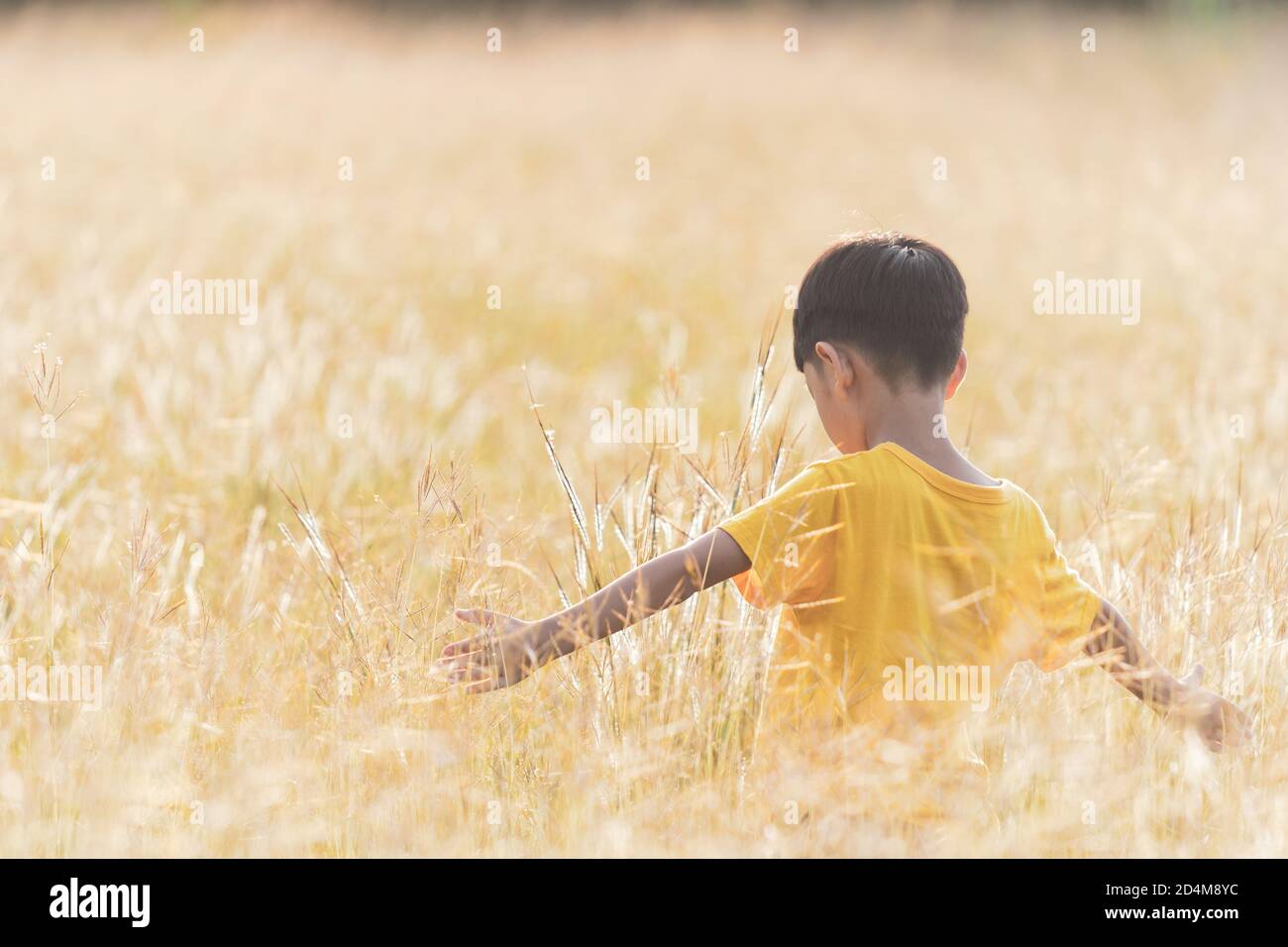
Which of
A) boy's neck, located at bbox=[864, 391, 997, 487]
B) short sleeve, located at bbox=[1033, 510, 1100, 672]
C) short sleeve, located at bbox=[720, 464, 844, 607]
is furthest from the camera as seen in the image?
short sleeve, located at bbox=[1033, 510, 1100, 672]

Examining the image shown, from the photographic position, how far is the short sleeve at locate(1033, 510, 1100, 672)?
2.20 meters

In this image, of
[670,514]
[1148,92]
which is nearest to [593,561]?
[670,514]

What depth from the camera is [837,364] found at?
2084mm

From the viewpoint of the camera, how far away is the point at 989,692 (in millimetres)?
2182

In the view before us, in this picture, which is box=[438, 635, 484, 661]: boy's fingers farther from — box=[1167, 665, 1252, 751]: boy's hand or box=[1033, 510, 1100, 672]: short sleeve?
box=[1167, 665, 1252, 751]: boy's hand

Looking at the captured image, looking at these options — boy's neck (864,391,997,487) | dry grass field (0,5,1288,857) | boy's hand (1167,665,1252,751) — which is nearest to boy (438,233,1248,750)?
boy's neck (864,391,997,487)

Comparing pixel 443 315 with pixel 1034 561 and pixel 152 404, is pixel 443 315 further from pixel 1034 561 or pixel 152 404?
pixel 1034 561

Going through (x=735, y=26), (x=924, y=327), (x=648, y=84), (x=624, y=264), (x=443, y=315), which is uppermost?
(x=735, y=26)

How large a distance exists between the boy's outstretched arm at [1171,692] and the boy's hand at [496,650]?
875 millimetres

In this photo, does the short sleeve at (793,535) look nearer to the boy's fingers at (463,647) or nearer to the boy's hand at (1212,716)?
the boy's fingers at (463,647)

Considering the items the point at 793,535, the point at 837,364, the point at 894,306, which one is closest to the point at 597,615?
the point at 793,535

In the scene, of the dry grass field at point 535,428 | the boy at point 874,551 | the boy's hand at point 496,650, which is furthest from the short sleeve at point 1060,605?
the boy's hand at point 496,650

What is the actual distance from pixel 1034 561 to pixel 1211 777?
0.44 m
